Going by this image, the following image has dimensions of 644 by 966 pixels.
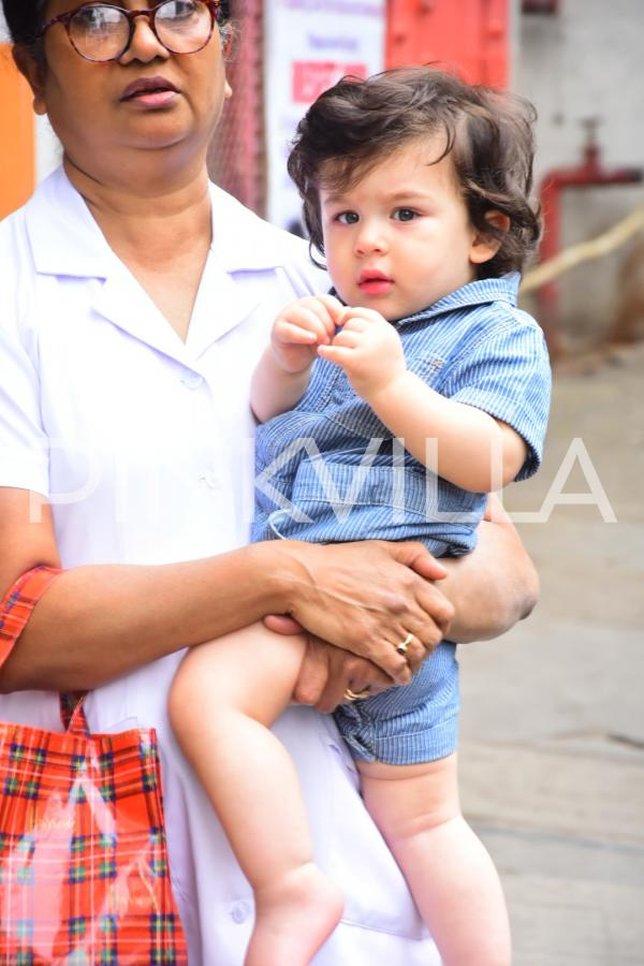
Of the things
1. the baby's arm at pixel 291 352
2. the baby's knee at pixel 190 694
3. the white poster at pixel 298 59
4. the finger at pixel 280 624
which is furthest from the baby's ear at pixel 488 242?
the white poster at pixel 298 59

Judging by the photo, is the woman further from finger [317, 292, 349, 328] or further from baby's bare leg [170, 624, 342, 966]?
finger [317, 292, 349, 328]

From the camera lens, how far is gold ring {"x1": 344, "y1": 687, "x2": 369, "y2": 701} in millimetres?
2154

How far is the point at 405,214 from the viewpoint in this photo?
220cm

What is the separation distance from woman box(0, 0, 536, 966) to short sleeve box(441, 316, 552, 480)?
0.22 meters

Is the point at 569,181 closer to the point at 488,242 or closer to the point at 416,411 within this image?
the point at 488,242

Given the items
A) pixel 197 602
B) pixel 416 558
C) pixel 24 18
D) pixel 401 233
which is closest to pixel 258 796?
pixel 197 602

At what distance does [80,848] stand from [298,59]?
4825mm

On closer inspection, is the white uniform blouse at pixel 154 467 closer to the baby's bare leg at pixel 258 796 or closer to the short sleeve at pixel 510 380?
the baby's bare leg at pixel 258 796

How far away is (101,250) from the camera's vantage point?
2219mm

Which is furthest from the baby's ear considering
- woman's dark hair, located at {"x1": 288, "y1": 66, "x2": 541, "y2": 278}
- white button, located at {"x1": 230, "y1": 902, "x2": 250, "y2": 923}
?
white button, located at {"x1": 230, "y1": 902, "x2": 250, "y2": 923}

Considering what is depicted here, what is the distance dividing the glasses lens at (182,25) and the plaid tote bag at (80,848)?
74 centimetres

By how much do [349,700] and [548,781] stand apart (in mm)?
2455

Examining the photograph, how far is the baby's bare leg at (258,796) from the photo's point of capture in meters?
2.00

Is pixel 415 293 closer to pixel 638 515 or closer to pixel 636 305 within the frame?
pixel 638 515
